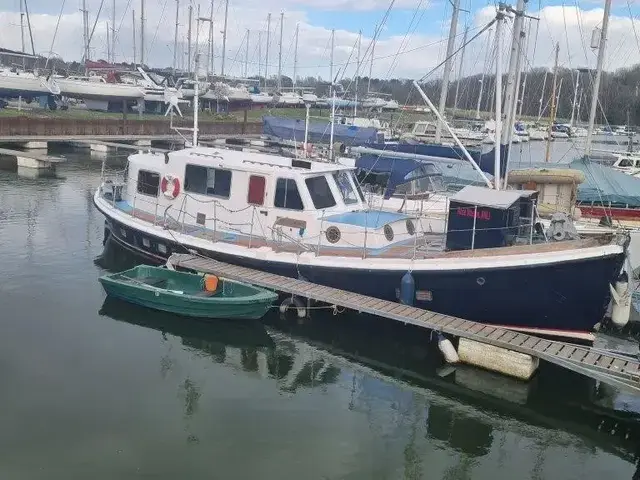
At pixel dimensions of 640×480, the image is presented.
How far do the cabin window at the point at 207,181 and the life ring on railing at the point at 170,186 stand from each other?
0.99 ft

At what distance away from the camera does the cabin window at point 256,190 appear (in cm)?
1606

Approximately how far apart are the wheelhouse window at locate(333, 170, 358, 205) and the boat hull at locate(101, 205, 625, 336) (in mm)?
2638

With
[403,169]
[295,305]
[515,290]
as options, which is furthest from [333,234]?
[403,169]

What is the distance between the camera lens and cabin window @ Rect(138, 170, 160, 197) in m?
18.0

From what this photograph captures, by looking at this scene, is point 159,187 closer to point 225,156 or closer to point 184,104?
point 225,156

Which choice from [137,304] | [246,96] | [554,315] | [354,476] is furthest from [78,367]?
[246,96]

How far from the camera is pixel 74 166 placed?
127 feet

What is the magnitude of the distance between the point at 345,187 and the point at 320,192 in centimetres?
100

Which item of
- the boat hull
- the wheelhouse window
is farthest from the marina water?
the wheelhouse window

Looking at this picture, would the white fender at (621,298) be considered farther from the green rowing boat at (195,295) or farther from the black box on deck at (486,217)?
the green rowing boat at (195,295)

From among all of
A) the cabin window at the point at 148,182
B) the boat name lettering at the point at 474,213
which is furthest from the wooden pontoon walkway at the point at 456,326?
the cabin window at the point at 148,182

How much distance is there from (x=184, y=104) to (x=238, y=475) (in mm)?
67590

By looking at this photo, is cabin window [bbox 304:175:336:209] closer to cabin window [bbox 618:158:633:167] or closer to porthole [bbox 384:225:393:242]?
porthole [bbox 384:225:393:242]

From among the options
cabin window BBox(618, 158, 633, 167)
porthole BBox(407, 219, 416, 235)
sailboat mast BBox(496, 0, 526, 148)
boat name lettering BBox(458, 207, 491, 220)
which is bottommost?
porthole BBox(407, 219, 416, 235)
